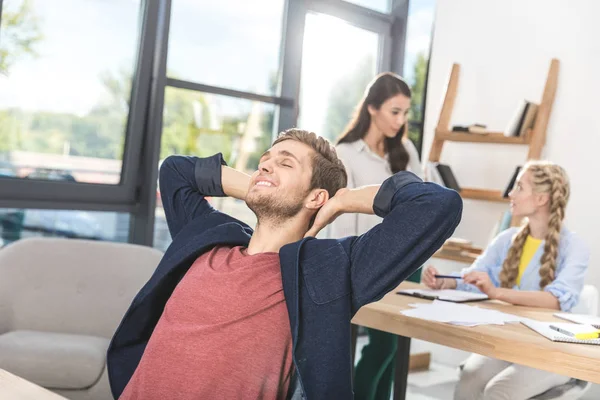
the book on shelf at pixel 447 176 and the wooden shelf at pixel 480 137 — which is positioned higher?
the wooden shelf at pixel 480 137

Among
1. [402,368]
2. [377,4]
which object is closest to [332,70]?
[377,4]

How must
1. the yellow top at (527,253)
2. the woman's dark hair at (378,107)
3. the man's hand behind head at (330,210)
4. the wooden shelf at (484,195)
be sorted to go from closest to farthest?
the man's hand behind head at (330,210), the yellow top at (527,253), the woman's dark hair at (378,107), the wooden shelf at (484,195)

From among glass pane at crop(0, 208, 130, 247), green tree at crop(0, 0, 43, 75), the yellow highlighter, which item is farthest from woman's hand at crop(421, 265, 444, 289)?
green tree at crop(0, 0, 43, 75)

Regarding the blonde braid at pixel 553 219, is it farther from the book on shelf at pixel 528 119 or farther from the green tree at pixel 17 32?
the green tree at pixel 17 32

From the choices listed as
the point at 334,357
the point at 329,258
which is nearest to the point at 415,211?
the point at 329,258

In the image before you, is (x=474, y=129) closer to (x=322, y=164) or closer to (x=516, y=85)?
(x=516, y=85)

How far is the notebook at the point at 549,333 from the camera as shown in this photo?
74.8 inches

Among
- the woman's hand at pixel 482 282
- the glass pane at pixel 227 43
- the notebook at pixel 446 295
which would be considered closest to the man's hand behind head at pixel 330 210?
the notebook at pixel 446 295

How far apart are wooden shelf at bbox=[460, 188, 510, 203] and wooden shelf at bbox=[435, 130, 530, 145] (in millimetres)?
304

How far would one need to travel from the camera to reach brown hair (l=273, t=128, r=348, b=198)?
1758 mm

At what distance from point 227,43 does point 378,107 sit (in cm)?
145

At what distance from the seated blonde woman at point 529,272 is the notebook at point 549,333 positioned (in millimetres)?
427

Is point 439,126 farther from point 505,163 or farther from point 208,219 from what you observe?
point 208,219

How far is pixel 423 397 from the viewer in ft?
12.8
